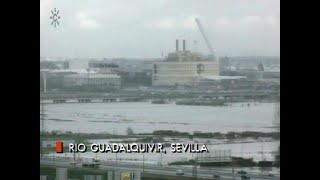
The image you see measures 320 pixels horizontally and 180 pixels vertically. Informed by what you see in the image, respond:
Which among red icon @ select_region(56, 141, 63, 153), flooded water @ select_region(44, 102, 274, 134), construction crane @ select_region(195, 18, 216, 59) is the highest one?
construction crane @ select_region(195, 18, 216, 59)

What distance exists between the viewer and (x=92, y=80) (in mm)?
1719

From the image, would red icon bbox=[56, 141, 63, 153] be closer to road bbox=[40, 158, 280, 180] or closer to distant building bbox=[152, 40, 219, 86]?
road bbox=[40, 158, 280, 180]

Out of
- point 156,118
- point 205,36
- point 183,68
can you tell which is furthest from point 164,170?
point 205,36

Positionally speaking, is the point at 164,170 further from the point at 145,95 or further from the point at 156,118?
the point at 145,95

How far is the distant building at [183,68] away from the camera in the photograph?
1.65 m

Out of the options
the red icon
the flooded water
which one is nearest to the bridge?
the flooded water

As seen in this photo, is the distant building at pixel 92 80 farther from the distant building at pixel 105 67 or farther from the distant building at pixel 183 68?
the distant building at pixel 183 68

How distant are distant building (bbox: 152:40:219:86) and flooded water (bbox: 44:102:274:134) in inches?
4.4

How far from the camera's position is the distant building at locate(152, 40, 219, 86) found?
165 cm

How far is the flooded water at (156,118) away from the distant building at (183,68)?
11 centimetres

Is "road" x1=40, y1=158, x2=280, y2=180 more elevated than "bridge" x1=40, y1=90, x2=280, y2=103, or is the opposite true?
"bridge" x1=40, y1=90, x2=280, y2=103

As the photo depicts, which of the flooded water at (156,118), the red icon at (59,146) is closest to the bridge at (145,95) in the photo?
the flooded water at (156,118)
